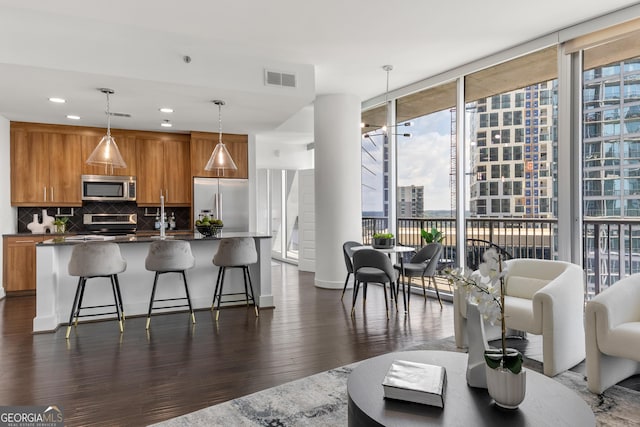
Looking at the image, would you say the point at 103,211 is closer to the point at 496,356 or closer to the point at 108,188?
the point at 108,188

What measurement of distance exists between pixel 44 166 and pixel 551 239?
7.38 meters

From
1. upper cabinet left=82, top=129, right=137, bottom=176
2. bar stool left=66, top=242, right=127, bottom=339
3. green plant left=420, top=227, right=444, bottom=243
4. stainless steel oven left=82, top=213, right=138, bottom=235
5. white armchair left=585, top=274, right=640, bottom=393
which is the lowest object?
white armchair left=585, top=274, right=640, bottom=393

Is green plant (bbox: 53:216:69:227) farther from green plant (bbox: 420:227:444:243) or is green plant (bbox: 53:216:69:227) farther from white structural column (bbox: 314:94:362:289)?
green plant (bbox: 420:227:444:243)

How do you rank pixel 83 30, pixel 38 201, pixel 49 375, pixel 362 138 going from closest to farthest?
pixel 49 375
pixel 83 30
pixel 38 201
pixel 362 138

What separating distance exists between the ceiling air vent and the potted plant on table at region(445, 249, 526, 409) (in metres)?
3.90

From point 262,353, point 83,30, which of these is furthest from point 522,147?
point 83,30

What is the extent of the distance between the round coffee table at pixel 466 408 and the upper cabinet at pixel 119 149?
6286 mm

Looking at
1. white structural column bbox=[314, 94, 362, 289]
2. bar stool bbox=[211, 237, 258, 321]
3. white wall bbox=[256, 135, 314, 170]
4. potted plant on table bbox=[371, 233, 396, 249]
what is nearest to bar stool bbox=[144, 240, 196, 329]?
bar stool bbox=[211, 237, 258, 321]

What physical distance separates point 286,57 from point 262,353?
11.2 feet

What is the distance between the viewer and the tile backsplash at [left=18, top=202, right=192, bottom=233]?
257 inches

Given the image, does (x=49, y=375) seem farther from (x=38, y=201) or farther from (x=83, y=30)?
(x=38, y=201)

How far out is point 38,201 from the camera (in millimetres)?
6363

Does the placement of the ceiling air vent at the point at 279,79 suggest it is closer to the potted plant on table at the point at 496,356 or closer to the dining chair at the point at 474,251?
the dining chair at the point at 474,251

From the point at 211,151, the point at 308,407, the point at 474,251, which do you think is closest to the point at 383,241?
the point at 474,251
